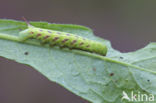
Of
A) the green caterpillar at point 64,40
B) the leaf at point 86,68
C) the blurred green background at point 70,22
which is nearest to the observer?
the leaf at point 86,68

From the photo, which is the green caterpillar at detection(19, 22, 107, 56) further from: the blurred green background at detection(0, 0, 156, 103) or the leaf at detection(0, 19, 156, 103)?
the blurred green background at detection(0, 0, 156, 103)

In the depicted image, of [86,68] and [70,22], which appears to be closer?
[86,68]

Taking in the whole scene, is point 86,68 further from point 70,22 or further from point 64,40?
point 70,22

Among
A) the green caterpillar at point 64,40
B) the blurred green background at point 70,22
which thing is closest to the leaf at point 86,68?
the green caterpillar at point 64,40

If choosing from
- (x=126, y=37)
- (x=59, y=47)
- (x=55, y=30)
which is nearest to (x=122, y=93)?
(x=59, y=47)

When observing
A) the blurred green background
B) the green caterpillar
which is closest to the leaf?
the green caterpillar

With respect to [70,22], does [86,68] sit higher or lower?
lower

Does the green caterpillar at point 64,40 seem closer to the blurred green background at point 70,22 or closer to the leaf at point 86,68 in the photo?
the leaf at point 86,68

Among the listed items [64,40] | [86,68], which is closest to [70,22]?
[64,40]
